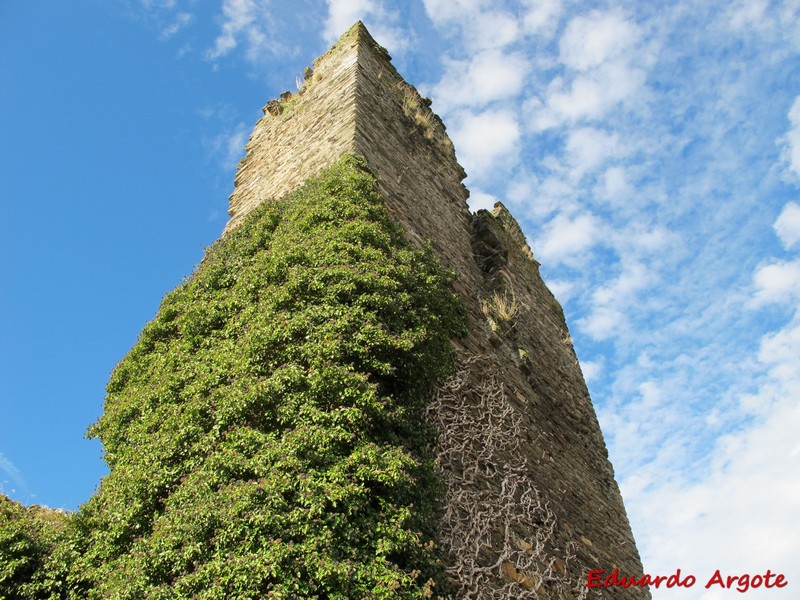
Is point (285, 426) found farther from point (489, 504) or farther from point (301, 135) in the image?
point (301, 135)

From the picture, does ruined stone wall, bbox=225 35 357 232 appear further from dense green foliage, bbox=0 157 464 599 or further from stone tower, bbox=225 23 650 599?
dense green foliage, bbox=0 157 464 599

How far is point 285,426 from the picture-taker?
4.21 metres

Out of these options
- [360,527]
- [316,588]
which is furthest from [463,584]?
[316,588]

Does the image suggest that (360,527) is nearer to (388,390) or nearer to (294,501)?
(294,501)

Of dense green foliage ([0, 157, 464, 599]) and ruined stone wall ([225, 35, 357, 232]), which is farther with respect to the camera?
ruined stone wall ([225, 35, 357, 232])

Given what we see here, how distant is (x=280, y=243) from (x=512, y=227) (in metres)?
5.89

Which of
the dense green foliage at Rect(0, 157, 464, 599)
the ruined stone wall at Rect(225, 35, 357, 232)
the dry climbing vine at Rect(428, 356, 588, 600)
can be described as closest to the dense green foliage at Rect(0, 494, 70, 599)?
the dense green foliage at Rect(0, 157, 464, 599)

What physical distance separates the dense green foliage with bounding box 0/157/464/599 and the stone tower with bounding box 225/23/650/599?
0.57m

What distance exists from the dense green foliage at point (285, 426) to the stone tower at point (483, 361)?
566 millimetres

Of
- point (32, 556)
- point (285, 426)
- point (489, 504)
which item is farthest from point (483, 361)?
point (32, 556)

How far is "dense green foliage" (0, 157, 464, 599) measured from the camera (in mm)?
3598

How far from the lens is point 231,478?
397 cm

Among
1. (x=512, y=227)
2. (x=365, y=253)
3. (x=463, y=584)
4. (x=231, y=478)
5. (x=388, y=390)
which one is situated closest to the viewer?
(x=231, y=478)

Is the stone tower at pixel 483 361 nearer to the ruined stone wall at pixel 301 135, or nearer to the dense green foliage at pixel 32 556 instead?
the ruined stone wall at pixel 301 135
